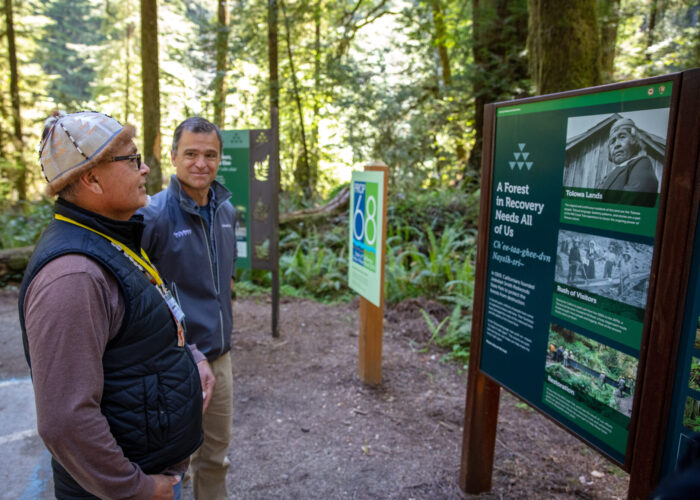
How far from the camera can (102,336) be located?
1.42 metres

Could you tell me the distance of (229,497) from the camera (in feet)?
10.5

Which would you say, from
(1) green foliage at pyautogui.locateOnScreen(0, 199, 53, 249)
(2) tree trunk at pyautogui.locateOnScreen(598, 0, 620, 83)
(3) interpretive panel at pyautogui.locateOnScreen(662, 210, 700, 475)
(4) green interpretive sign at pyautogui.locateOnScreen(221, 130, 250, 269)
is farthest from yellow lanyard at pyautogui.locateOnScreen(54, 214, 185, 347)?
(1) green foliage at pyautogui.locateOnScreen(0, 199, 53, 249)

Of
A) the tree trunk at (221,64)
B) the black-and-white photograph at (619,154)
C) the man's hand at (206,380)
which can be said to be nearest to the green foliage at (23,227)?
the tree trunk at (221,64)

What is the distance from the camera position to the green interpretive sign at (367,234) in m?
4.31

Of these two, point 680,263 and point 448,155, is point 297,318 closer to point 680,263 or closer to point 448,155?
point 680,263

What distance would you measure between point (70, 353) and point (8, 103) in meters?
19.1

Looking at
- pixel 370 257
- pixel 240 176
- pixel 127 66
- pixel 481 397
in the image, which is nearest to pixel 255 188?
pixel 240 176

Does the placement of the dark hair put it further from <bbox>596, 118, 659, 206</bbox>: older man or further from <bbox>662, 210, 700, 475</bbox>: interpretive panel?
<bbox>662, 210, 700, 475</bbox>: interpretive panel

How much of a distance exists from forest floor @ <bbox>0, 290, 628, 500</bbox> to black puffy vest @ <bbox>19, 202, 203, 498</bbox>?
6.02 ft

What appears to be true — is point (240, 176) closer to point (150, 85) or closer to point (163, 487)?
point (150, 85)

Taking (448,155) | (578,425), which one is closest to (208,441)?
(578,425)

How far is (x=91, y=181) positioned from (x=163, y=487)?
40.9 inches

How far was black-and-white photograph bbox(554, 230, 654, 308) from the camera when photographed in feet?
5.98

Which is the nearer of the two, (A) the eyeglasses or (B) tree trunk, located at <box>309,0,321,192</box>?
(A) the eyeglasses
